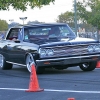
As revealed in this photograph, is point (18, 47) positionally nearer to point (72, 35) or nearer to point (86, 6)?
point (72, 35)

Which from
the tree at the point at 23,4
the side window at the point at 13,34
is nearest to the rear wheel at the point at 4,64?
the side window at the point at 13,34

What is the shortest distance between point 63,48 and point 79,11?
4101cm

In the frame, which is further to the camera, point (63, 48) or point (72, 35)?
point (72, 35)

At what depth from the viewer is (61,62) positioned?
13.5 m

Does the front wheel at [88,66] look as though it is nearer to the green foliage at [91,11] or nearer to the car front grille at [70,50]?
the car front grille at [70,50]

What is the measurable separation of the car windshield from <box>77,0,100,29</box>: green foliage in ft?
123

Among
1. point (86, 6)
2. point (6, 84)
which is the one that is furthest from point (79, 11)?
point (6, 84)

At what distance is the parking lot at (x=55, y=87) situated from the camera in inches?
361

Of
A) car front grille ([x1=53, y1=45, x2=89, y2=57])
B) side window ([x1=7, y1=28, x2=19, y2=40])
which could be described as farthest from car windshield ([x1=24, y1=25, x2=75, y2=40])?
car front grille ([x1=53, y1=45, x2=89, y2=57])

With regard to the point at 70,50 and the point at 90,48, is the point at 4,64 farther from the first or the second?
the point at 90,48

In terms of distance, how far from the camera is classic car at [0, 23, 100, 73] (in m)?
13.5

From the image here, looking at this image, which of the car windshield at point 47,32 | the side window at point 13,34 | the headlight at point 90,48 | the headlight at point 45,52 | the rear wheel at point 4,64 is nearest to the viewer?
the headlight at point 45,52

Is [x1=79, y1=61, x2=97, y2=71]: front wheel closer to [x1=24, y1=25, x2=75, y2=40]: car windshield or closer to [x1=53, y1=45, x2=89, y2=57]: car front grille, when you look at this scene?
[x1=53, y1=45, x2=89, y2=57]: car front grille

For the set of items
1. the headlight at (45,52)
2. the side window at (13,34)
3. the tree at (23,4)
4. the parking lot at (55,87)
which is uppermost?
the tree at (23,4)
